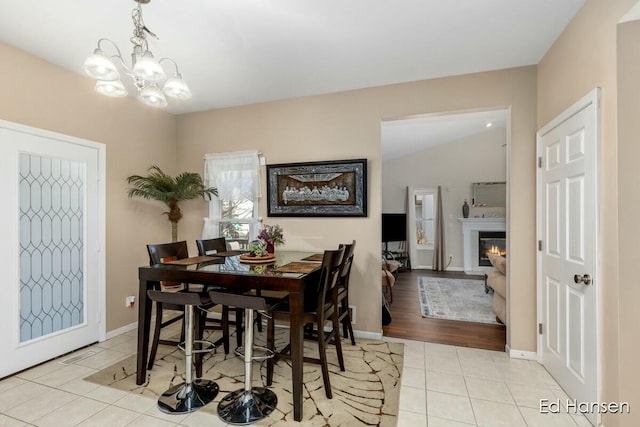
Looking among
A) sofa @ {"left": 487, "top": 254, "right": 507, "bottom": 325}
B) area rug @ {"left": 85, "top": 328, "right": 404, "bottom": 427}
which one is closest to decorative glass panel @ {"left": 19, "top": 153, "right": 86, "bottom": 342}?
area rug @ {"left": 85, "top": 328, "right": 404, "bottom": 427}

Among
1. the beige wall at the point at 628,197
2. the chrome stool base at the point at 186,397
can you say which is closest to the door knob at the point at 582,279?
the beige wall at the point at 628,197

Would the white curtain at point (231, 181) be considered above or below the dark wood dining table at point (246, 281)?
above

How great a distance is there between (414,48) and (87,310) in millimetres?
4012

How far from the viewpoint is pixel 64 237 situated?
2.83 metres

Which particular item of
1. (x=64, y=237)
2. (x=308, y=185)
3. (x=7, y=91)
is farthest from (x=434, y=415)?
(x=7, y=91)

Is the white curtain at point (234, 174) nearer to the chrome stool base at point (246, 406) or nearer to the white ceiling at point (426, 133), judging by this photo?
the chrome stool base at point (246, 406)

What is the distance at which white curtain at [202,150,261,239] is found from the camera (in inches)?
144

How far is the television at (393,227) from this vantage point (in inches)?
272

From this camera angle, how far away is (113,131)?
3.26 metres

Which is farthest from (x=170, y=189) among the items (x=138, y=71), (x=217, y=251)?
(x=138, y=71)

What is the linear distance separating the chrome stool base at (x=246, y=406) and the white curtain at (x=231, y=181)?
195cm

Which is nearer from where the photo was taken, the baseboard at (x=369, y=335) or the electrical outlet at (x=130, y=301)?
the baseboard at (x=369, y=335)

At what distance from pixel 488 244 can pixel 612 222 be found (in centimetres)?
570

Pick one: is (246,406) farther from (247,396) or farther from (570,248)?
(570,248)
